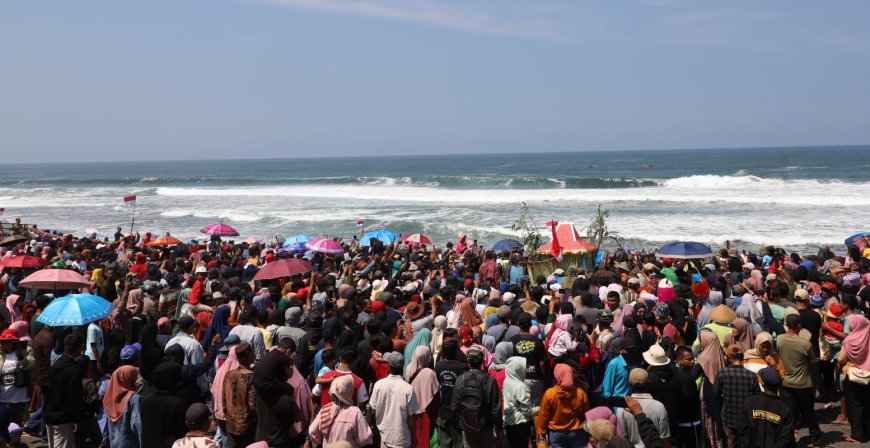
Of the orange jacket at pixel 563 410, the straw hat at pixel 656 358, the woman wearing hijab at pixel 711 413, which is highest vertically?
the straw hat at pixel 656 358

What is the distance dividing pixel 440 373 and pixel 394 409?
0.57m

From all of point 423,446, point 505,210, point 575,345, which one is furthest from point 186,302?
point 505,210

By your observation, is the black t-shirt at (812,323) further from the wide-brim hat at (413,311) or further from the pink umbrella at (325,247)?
the pink umbrella at (325,247)

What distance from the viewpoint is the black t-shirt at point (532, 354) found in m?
6.11

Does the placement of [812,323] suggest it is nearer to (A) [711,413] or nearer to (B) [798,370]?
(B) [798,370]

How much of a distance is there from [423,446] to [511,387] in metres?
0.91

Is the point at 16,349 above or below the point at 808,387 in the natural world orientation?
above

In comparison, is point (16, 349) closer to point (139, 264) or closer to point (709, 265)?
point (139, 264)

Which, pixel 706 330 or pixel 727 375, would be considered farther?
pixel 706 330

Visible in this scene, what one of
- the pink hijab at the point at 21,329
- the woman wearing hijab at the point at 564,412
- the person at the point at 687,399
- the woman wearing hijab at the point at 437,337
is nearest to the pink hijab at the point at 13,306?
the pink hijab at the point at 21,329

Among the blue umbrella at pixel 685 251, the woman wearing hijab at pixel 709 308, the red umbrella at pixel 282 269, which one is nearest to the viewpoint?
the woman wearing hijab at pixel 709 308

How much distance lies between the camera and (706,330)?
6438 mm

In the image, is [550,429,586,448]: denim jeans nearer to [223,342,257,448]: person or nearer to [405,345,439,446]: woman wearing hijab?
[405,345,439,446]: woman wearing hijab

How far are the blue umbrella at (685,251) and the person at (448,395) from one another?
784 cm
